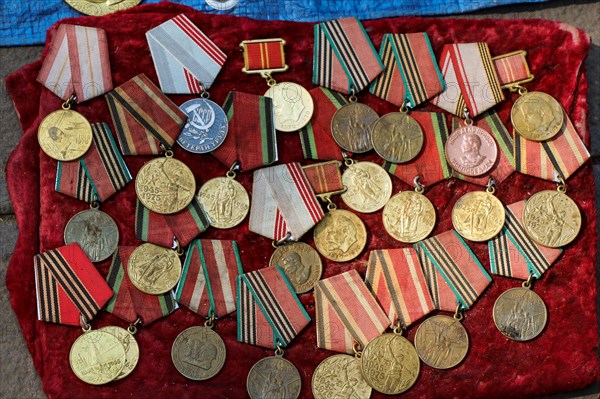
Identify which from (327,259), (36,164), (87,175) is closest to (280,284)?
(327,259)

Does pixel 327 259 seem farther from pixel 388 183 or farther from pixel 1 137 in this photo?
pixel 1 137

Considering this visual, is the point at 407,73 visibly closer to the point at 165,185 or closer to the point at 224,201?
the point at 224,201

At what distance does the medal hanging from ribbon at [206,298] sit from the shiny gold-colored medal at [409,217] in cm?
43

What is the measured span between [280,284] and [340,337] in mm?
212

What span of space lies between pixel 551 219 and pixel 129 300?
1.18m

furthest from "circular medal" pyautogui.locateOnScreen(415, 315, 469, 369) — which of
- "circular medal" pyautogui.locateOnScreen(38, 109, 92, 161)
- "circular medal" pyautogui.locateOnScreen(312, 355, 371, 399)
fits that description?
"circular medal" pyautogui.locateOnScreen(38, 109, 92, 161)

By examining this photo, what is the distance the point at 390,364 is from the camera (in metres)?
2.28

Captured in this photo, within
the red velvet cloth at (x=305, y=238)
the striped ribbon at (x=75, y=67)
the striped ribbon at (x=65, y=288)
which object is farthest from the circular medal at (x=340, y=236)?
the striped ribbon at (x=75, y=67)

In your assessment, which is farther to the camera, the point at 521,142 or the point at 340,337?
the point at 521,142

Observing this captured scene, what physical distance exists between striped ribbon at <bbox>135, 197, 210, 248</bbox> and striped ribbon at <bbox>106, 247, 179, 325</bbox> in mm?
69

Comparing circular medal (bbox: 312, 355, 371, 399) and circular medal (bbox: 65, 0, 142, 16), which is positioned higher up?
circular medal (bbox: 65, 0, 142, 16)

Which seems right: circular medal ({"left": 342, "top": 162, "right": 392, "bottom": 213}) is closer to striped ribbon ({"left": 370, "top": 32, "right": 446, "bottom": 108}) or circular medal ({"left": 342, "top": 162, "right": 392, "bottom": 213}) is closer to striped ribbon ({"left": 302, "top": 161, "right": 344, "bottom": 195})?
striped ribbon ({"left": 302, "top": 161, "right": 344, "bottom": 195})

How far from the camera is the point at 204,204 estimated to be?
231cm

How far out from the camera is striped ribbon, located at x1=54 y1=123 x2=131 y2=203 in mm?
2268
